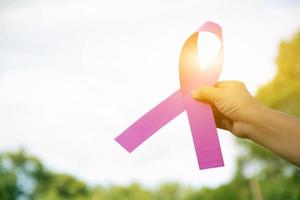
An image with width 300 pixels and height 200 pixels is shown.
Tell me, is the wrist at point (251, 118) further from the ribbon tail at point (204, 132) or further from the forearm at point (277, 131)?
the ribbon tail at point (204, 132)

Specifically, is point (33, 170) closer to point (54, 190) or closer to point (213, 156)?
point (54, 190)

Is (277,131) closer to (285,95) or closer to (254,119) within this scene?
(254,119)

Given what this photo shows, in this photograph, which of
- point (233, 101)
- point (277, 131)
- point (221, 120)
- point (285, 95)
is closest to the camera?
point (277, 131)

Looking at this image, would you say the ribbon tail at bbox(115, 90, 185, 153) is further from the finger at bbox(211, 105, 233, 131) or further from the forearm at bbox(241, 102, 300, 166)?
the forearm at bbox(241, 102, 300, 166)

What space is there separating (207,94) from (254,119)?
24 cm

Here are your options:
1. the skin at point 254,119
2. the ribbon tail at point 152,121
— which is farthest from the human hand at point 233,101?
the ribbon tail at point 152,121

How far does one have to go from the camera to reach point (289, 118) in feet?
5.66

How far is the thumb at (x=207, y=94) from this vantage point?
1.93m

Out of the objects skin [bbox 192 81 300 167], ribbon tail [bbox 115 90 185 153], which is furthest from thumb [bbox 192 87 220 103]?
ribbon tail [bbox 115 90 185 153]

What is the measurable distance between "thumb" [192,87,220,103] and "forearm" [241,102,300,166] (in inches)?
6.5

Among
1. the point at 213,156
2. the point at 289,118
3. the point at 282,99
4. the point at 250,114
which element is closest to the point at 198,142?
the point at 213,156

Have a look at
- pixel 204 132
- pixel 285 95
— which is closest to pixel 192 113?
pixel 204 132

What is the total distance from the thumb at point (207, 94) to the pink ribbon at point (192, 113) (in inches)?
1.4

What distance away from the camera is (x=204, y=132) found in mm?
2004
